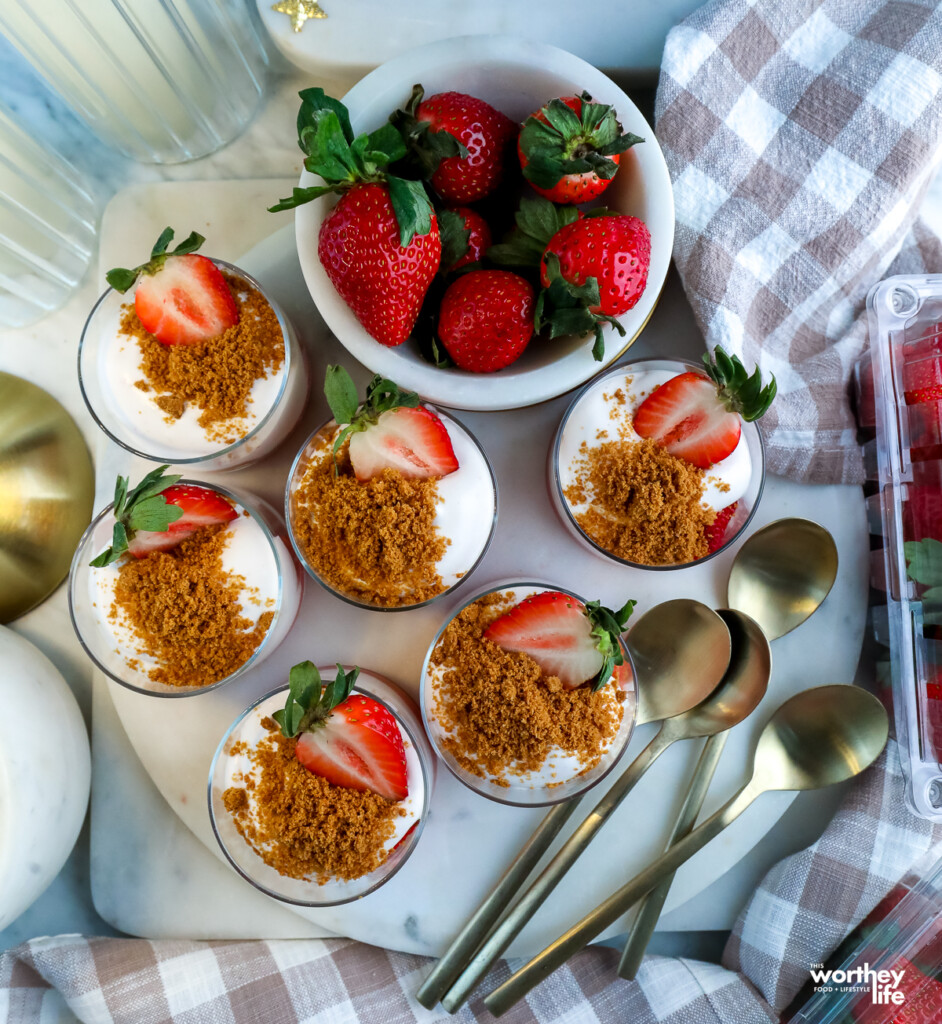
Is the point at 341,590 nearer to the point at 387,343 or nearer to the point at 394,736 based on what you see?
the point at 394,736

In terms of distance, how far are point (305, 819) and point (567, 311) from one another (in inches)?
26.1

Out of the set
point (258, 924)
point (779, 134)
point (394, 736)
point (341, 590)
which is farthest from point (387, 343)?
point (258, 924)

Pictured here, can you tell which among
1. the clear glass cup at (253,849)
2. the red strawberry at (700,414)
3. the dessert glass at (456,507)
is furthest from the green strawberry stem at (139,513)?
the red strawberry at (700,414)

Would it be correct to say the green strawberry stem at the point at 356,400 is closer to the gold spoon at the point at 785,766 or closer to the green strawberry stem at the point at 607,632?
the green strawberry stem at the point at 607,632

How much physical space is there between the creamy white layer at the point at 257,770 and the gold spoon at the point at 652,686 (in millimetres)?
189

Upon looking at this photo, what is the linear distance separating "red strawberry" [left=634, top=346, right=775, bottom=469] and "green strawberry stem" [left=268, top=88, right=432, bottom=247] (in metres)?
0.36

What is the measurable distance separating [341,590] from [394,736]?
19 cm

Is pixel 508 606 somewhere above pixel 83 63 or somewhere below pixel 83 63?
below

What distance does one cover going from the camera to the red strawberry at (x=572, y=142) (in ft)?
2.80

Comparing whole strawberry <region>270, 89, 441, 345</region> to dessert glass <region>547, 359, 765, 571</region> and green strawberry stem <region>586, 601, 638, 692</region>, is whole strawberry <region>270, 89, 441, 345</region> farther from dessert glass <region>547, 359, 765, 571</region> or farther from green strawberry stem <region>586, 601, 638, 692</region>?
green strawberry stem <region>586, 601, 638, 692</region>

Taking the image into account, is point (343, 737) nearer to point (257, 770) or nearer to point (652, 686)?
point (257, 770)

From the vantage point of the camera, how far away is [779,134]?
3.47ft

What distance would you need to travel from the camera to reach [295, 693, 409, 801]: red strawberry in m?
0.94

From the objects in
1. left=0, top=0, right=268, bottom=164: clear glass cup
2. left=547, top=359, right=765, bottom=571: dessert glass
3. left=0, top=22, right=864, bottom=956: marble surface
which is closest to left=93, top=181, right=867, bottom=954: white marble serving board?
left=0, top=22, right=864, bottom=956: marble surface
